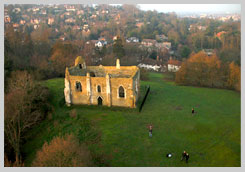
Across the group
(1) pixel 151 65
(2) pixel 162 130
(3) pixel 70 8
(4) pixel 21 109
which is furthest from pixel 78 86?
(3) pixel 70 8

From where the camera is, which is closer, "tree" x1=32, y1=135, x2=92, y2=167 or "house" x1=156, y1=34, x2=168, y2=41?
"tree" x1=32, y1=135, x2=92, y2=167

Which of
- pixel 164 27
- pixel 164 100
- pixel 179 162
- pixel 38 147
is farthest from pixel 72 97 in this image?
pixel 164 27

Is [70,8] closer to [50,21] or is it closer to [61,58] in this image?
[50,21]

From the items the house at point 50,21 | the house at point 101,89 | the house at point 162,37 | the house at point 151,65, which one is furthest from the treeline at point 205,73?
the house at point 50,21

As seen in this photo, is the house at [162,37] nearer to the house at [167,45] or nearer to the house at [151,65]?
the house at [167,45]

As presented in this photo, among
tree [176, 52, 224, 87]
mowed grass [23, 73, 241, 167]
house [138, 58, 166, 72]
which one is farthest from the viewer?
house [138, 58, 166, 72]

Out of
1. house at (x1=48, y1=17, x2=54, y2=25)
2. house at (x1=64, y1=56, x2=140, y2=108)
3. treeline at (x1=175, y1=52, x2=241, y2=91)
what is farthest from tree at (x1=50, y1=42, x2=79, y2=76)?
house at (x1=48, y1=17, x2=54, y2=25)

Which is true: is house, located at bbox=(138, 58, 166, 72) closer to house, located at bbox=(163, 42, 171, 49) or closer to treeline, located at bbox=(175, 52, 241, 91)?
house, located at bbox=(163, 42, 171, 49)
